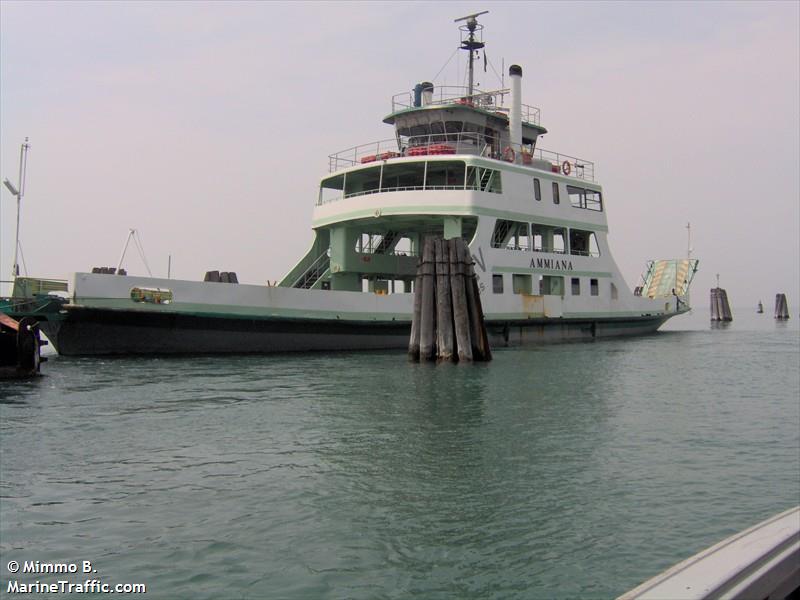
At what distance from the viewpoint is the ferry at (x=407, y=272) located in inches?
675

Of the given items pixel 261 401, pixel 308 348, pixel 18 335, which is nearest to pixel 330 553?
pixel 261 401

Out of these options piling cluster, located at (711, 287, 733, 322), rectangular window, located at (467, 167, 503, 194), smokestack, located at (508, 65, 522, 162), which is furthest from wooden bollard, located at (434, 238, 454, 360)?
piling cluster, located at (711, 287, 733, 322)

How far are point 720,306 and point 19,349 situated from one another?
6437 cm

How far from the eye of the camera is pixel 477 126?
81.9 ft

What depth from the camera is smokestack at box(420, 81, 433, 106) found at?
25422 millimetres

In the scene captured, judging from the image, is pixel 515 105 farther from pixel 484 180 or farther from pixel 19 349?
pixel 19 349

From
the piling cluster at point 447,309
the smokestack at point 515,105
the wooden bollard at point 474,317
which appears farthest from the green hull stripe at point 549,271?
the smokestack at point 515,105

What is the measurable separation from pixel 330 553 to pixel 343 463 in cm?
242

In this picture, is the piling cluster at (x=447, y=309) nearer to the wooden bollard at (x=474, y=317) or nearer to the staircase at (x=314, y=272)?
the wooden bollard at (x=474, y=317)

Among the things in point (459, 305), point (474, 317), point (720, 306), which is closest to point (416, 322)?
point (459, 305)

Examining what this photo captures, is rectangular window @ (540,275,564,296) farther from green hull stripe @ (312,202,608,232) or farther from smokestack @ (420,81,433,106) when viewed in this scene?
smokestack @ (420,81,433,106)

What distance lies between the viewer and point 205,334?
58.5 ft

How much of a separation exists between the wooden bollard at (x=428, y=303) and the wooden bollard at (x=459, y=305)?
0.53 metres

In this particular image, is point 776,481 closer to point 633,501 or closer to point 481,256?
point 633,501
